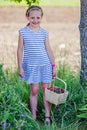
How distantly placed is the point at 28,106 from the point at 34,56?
2.32ft

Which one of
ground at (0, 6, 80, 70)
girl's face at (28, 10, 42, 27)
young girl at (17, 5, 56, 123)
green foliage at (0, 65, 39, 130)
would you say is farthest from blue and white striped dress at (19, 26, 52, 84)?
ground at (0, 6, 80, 70)

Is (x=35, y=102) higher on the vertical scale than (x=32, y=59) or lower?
lower

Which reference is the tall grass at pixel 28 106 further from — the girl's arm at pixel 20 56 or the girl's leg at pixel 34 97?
the girl's arm at pixel 20 56

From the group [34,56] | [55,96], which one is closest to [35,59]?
[34,56]

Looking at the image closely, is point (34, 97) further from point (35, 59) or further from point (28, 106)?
point (35, 59)

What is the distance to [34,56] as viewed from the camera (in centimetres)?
526

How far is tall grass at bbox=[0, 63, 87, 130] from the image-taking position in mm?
4180

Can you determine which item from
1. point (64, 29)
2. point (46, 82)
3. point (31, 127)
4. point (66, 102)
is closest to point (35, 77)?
point (46, 82)

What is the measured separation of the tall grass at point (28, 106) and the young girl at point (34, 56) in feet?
0.62

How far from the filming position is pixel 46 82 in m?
5.30

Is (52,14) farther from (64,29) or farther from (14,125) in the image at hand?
(14,125)

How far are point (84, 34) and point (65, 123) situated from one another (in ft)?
4.10

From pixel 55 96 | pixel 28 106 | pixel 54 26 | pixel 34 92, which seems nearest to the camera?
pixel 55 96

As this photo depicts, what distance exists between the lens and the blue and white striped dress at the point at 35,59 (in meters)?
5.25
